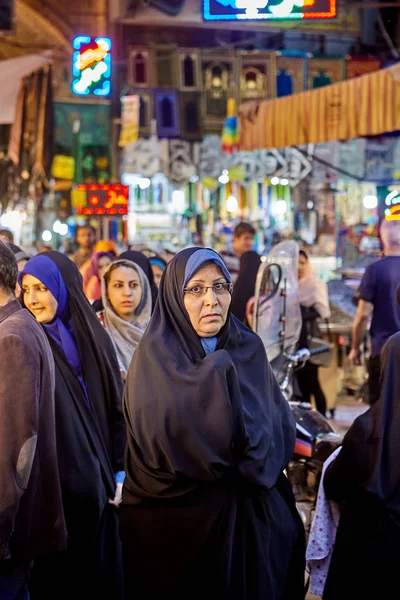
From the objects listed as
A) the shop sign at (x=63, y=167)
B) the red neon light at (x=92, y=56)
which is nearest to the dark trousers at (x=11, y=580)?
the red neon light at (x=92, y=56)

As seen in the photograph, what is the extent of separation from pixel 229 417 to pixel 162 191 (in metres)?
19.9

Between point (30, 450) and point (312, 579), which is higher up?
point (30, 450)

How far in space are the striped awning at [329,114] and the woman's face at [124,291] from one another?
4.07 m

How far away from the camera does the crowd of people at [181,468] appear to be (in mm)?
3012

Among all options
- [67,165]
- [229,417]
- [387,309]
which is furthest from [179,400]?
[67,165]

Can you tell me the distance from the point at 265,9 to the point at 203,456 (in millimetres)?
4790

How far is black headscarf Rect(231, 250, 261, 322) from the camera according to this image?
26.5 ft

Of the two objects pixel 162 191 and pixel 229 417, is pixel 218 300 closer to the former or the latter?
pixel 229 417

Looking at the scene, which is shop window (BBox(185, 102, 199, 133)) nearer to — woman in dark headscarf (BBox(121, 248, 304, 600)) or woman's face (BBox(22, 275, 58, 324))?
woman's face (BBox(22, 275, 58, 324))

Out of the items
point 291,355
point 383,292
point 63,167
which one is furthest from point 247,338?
point 63,167

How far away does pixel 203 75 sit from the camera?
1953cm

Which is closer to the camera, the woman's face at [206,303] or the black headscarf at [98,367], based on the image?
the woman's face at [206,303]

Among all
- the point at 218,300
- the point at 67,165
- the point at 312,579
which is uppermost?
the point at 67,165

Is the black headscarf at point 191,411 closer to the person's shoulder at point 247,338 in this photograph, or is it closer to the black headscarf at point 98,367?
the person's shoulder at point 247,338
